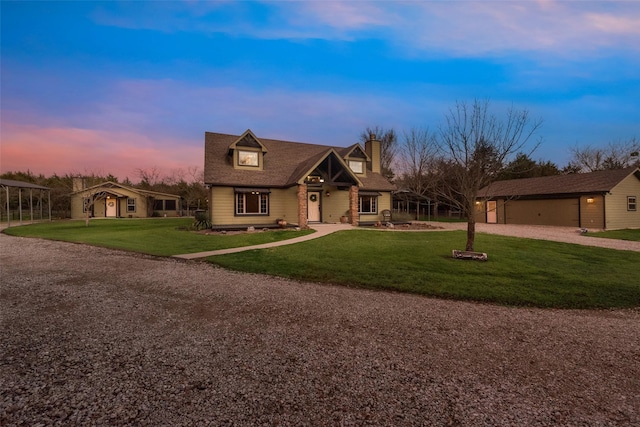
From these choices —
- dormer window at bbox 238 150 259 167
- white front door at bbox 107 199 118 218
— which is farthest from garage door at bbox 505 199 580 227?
white front door at bbox 107 199 118 218

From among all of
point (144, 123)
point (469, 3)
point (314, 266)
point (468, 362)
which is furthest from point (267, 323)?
point (144, 123)

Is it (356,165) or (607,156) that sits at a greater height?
(607,156)

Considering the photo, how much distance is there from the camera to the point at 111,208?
110ft

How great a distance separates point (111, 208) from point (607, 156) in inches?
2442

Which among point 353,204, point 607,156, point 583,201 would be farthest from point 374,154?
point 607,156

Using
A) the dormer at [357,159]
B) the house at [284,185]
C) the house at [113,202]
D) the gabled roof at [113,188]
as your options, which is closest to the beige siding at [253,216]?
the house at [284,185]

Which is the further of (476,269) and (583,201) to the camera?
(583,201)

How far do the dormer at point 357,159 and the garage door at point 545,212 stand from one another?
46.7ft

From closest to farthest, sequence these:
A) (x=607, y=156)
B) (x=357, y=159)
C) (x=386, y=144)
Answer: (x=357, y=159) < (x=607, y=156) < (x=386, y=144)

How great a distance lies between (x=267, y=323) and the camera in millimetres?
4309

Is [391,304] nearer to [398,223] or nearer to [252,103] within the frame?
[398,223]

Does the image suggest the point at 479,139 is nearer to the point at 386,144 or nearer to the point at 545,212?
the point at 545,212

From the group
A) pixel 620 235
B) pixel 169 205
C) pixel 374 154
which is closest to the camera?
pixel 620 235

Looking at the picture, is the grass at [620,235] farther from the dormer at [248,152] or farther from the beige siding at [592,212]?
the dormer at [248,152]
